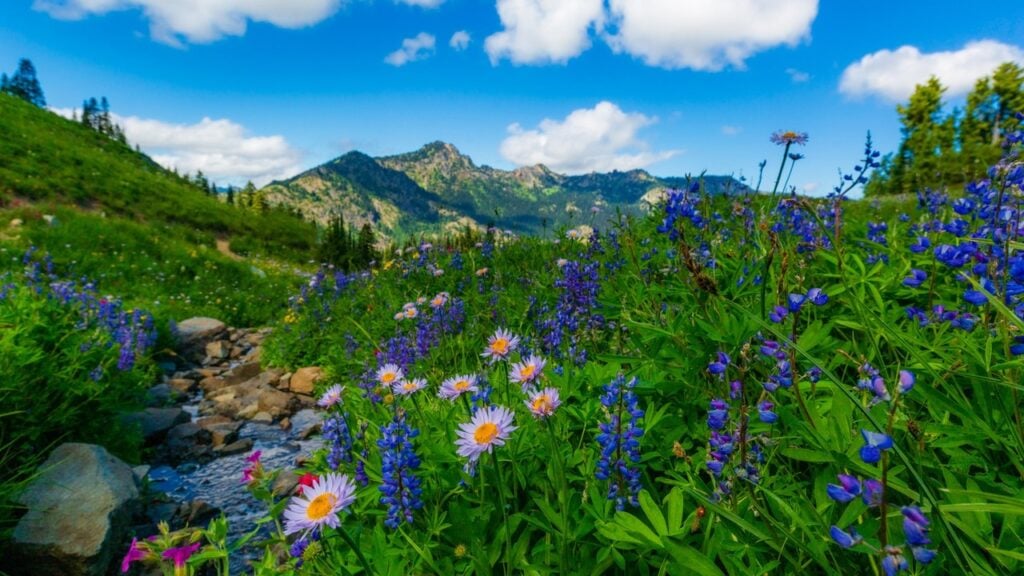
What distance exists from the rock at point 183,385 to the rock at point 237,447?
7.86ft

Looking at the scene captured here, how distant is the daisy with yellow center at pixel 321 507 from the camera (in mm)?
1400

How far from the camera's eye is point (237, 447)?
17.0 feet

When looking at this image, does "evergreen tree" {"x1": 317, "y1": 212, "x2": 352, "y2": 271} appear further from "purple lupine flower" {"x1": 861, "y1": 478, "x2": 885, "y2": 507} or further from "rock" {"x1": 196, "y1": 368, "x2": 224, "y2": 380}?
"purple lupine flower" {"x1": 861, "y1": 478, "x2": 885, "y2": 507}

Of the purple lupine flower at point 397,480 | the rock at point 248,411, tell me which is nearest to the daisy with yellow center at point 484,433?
the purple lupine flower at point 397,480

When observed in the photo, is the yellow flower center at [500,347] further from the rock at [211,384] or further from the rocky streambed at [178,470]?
the rock at [211,384]

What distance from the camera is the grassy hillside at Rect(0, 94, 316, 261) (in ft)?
53.1

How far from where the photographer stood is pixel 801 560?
134cm

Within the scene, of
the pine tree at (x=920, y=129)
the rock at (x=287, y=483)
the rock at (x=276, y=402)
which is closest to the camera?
the rock at (x=287, y=483)

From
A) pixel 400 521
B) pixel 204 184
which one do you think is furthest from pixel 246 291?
pixel 204 184

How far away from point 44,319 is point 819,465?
19.1 ft

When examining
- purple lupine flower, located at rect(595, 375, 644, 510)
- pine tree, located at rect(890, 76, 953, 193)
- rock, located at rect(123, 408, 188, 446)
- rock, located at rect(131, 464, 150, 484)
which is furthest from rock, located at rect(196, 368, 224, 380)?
pine tree, located at rect(890, 76, 953, 193)

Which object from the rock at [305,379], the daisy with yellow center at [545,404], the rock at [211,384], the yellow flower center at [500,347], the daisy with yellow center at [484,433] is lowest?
the rock at [211,384]

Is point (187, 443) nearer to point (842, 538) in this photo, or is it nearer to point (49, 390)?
point (49, 390)

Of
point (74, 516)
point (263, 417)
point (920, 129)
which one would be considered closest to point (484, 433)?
point (74, 516)
